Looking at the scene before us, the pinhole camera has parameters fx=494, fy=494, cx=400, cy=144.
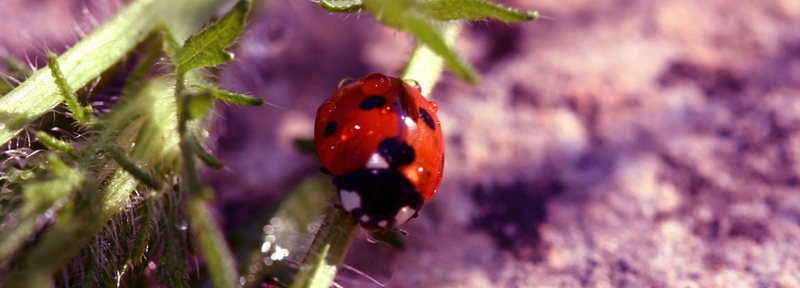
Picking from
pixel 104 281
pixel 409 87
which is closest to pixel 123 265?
pixel 104 281

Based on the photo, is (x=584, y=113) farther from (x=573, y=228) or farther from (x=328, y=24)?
(x=328, y=24)

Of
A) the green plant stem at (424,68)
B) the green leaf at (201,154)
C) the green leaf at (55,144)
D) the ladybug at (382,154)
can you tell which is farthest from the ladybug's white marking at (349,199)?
the green leaf at (55,144)

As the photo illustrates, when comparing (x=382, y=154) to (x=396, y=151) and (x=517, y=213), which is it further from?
(x=517, y=213)

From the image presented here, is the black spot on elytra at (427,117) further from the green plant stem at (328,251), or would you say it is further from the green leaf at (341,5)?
the green leaf at (341,5)

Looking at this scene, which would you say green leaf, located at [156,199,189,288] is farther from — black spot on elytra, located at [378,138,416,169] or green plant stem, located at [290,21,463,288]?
black spot on elytra, located at [378,138,416,169]

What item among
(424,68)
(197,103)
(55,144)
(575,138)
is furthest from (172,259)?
(575,138)

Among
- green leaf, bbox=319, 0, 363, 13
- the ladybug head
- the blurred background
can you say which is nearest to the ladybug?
the ladybug head
